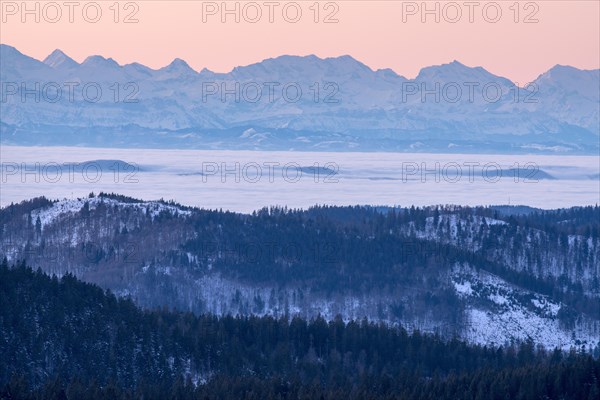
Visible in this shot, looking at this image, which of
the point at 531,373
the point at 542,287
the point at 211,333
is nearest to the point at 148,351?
the point at 211,333

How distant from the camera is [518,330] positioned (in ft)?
584

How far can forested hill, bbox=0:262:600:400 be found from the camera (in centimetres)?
11775

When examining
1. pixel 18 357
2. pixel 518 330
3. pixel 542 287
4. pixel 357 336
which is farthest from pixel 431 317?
pixel 18 357

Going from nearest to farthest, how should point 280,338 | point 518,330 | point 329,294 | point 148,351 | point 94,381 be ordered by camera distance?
1. point 94,381
2. point 148,351
3. point 280,338
4. point 518,330
5. point 329,294

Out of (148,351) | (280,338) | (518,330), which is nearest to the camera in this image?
(148,351)

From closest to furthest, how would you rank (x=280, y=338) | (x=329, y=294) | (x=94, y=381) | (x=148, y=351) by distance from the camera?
(x=94, y=381), (x=148, y=351), (x=280, y=338), (x=329, y=294)

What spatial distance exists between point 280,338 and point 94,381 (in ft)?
99.2

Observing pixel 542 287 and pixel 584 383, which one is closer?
pixel 584 383

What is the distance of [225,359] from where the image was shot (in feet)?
435

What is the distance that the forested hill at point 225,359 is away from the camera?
4636 inches

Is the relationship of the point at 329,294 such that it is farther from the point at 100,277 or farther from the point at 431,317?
the point at 100,277

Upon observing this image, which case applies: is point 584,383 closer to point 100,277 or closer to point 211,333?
point 211,333

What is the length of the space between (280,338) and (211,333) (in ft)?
29.5

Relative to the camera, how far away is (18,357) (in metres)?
124
